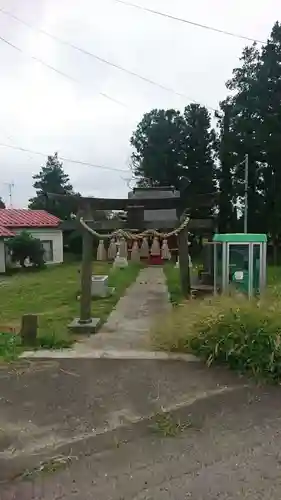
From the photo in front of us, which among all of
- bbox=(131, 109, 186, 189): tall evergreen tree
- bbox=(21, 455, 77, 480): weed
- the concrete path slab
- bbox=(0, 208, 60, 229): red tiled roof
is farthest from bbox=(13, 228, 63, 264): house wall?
bbox=(21, 455, 77, 480): weed

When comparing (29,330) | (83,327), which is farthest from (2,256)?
(29,330)

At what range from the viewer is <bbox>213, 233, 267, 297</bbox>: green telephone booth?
11674mm

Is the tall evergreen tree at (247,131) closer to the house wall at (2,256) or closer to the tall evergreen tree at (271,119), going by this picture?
Answer: the tall evergreen tree at (271,119)

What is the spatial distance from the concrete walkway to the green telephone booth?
1.64 meters

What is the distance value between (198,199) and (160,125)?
94.3 ft

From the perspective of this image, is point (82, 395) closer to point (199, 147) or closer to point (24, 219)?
point (24, 219)

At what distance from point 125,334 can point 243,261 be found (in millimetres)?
4338

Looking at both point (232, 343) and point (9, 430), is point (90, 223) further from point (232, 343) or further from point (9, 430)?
point (9, 430)

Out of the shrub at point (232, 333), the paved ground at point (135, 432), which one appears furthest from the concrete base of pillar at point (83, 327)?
the paved ground at point (135, 432)

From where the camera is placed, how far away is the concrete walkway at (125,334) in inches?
279

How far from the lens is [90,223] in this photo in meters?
9.22

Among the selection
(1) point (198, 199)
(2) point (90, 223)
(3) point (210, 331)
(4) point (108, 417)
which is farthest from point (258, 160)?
(4) point (108, 417)

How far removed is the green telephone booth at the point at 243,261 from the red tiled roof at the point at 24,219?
18.5m

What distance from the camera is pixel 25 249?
26.5 m
